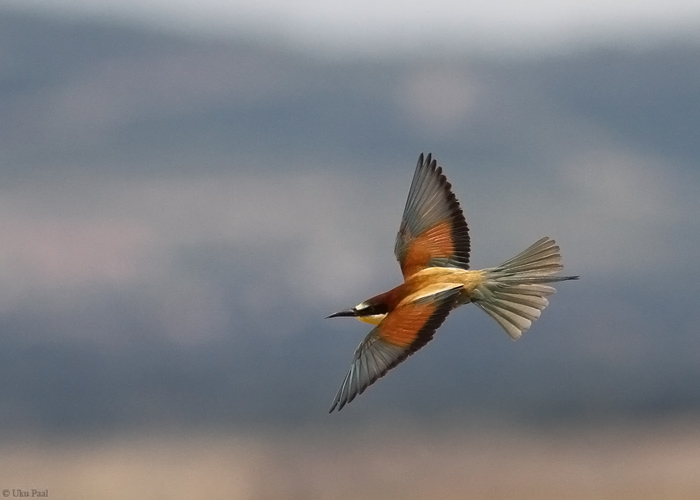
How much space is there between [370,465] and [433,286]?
1084 inches

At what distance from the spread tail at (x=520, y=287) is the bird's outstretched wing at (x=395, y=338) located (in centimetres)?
18

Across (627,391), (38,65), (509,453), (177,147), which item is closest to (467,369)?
(627,391)

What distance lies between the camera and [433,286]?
10.9 ft

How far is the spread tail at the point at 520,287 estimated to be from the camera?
11.1 ft

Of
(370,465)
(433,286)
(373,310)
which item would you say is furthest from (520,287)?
(370,465)

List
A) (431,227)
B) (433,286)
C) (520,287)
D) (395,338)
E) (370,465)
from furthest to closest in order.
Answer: (370,465), (431,227), (520,287), (433,286), (395,338)

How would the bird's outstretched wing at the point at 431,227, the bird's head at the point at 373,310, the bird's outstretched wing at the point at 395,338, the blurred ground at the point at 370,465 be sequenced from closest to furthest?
the bird's outstretched wing at the point at 395,338
the bird's head at the point at 373,310
the bird's outstretched wing at the point at 431,227
the blurred ground at the point at 370,465

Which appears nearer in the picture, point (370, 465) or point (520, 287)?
point (520, 287)

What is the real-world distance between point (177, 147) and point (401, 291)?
4949 cm

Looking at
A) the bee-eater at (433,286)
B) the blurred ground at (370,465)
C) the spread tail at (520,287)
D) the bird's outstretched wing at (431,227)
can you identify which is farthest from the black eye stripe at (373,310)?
the blurred ground at (370,465)

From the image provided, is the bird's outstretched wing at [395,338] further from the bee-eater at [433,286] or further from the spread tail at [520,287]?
the spread tail at [520,287]

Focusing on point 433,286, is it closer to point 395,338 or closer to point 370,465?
point 395,338

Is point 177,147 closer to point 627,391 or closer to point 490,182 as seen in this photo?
point 490,182

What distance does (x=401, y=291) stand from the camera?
10.9 ft
